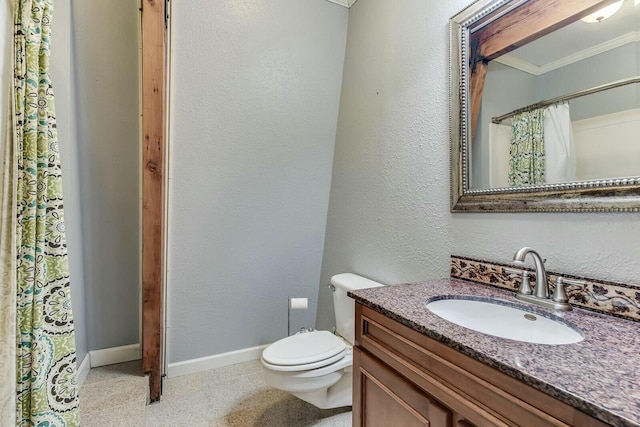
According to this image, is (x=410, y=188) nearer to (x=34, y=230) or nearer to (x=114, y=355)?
(x=34, y=230)

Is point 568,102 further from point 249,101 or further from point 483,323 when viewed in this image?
point 249,101

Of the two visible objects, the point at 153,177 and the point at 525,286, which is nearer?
the point at 525,286

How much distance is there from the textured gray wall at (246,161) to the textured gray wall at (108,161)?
0.39 metres

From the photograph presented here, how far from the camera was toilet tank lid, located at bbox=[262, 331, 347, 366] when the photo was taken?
147cm

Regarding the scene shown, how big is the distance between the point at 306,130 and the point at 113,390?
6.39ft

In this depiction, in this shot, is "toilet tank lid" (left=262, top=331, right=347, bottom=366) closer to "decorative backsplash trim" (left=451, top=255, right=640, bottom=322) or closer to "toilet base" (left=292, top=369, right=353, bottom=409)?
"toilet base" (left=292, top=369, right=353, bottom=409)

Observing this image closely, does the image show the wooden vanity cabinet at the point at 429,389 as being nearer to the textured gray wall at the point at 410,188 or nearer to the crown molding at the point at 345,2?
the textured gray wall at the point at 410,188

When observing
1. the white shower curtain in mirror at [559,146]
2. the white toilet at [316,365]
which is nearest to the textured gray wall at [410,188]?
the white shower curtain in mirror at [559,146]

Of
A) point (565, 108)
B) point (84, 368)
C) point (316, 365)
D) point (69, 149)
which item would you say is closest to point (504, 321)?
point (565, 108)

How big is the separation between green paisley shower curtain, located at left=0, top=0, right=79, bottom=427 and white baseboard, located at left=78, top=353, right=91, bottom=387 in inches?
34.8

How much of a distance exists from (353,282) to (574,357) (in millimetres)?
1206

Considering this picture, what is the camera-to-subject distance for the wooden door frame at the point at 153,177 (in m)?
1.43

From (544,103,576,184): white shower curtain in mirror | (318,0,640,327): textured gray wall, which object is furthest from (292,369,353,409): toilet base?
(544,103,576,184): white shower curtain in mirror

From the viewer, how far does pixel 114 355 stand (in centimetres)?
202
